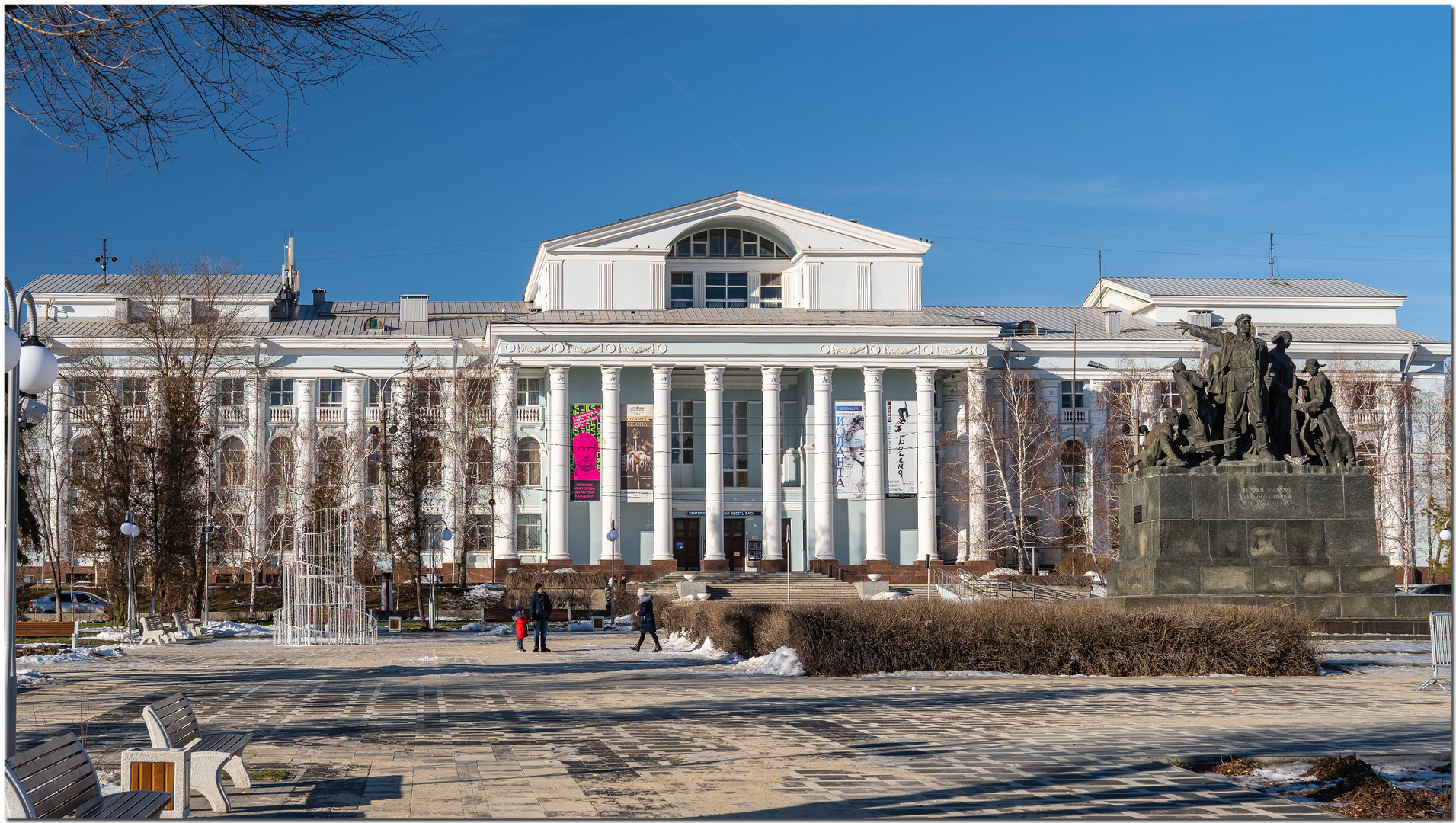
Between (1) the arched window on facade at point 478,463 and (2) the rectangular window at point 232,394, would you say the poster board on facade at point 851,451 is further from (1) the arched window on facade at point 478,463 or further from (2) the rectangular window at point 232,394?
(2) the rectangular window at point 232,394

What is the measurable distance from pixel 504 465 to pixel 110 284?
24761 mm

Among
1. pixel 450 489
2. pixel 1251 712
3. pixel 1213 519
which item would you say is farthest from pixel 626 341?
pixel 1251 712

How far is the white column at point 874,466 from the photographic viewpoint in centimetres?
6362

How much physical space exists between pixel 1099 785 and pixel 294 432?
6304cm

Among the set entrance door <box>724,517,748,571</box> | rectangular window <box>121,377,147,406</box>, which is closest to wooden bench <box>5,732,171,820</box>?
rectangular window <box>121,377,147,406</box>

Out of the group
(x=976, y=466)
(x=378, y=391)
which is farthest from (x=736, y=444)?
(x=378, y=391)

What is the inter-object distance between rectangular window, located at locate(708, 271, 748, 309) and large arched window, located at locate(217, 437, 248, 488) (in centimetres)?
2375

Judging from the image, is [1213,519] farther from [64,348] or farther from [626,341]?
[64,348]

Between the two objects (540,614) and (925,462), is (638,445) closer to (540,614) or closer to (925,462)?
(925,462)

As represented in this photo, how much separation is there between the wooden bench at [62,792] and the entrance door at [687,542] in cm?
5899

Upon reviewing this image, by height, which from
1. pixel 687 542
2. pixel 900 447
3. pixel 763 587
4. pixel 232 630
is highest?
pixel 900 447

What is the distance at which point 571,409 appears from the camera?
63781 millimetres

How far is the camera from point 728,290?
68.5m

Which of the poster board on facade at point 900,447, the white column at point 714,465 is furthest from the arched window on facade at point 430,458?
the poster board on facade at point 900,447
